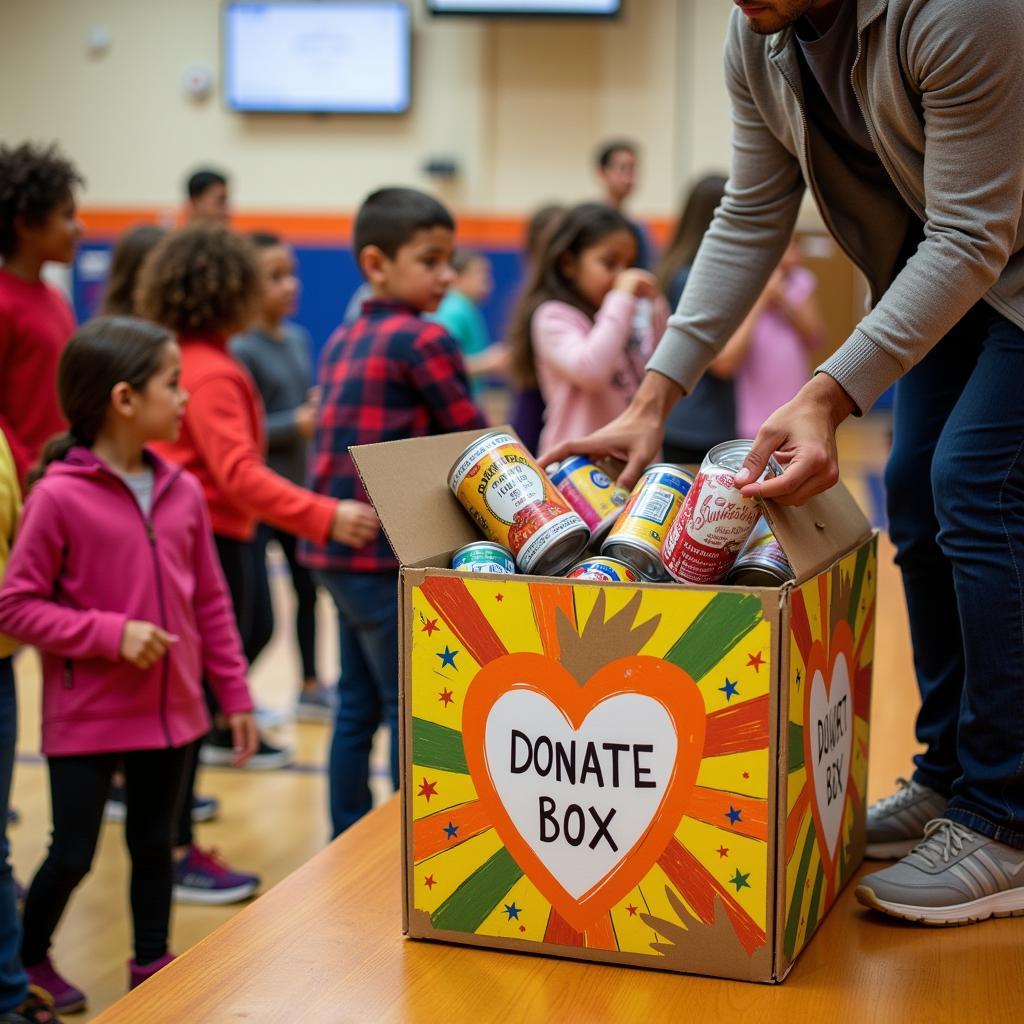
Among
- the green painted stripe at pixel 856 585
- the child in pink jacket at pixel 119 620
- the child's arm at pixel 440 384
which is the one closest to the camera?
the green painted stripe at pixel 856 585

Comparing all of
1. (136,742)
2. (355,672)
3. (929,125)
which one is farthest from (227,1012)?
(355,672)

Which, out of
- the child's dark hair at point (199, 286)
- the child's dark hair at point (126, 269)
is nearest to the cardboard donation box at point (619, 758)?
the child's dark hair at point (199, 286)

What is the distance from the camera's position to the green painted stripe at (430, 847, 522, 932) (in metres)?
1.22

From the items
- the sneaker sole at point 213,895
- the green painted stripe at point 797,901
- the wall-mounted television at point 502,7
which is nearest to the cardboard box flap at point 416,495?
the green painted stripe at point 797,901

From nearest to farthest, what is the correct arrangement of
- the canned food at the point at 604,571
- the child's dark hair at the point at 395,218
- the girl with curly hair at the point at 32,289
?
the canned food at the point at 604,571, the child's dark hair at the point at 395,218, the girl with curly hair at the point at 32,289

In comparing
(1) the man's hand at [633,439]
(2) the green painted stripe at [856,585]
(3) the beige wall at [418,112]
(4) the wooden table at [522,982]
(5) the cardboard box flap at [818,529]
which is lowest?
(4) the wooden table at [522,982]

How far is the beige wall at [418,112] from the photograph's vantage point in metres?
8.46

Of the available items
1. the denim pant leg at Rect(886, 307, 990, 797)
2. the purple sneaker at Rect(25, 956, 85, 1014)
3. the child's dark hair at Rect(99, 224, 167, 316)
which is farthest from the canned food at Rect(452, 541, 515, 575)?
the child's dark hair at Rect(99, 224, 167, 316)

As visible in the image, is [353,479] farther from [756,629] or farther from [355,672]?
[756,629]

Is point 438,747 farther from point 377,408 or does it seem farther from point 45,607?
point 377,408

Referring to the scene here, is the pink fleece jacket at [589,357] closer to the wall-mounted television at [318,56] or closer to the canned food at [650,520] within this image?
the canned food at [650,520]

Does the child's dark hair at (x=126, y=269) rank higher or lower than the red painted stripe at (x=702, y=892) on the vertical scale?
higher

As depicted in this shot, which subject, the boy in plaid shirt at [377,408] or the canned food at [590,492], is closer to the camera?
the canned food at [590,492]

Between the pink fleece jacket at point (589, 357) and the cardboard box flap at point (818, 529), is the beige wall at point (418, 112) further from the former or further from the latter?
the cardboard box flap at point (818, 529)
